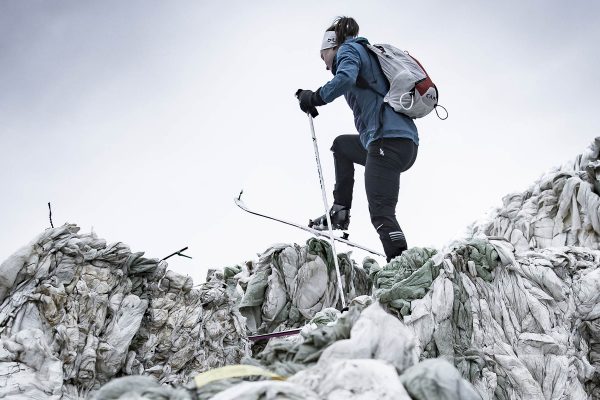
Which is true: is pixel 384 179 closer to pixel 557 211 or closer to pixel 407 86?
pixel 407 86

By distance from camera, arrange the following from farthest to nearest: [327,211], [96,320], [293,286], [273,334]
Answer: [327,211], [293,286], [273,334], [96,320]

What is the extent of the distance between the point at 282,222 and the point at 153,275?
7.14 ft

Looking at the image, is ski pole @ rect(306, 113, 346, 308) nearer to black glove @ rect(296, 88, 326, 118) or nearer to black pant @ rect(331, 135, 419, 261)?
black glove @ rect(296, 88, 326, 118)

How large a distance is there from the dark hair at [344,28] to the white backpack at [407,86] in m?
0.39

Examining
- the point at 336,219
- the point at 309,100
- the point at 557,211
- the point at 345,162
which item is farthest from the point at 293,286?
the point at 557,211

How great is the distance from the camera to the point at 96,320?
397 cm

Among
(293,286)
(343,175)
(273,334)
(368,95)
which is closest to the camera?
(273,334)

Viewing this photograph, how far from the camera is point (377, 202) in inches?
225

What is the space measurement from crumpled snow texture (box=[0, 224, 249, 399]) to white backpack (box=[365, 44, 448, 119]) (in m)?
2.15

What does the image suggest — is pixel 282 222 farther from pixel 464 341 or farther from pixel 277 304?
pixel 464 341

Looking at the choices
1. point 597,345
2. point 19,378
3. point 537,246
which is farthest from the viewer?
point 537,246

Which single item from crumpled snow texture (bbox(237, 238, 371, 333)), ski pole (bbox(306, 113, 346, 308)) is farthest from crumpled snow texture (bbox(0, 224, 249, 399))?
ski pole (bbox(306, 113, 346, 308))

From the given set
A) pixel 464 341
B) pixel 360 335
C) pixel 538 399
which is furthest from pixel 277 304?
pixel 360 335

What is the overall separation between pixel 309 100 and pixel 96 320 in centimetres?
282
